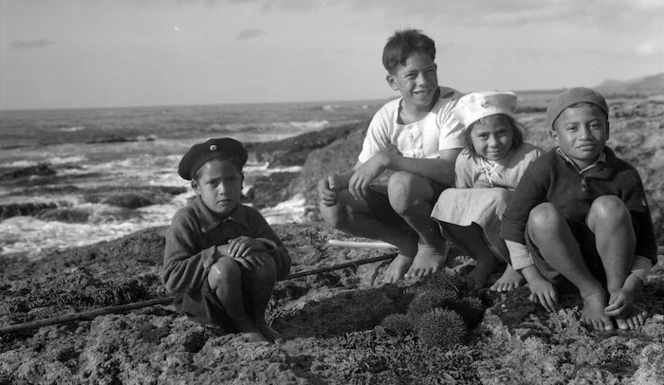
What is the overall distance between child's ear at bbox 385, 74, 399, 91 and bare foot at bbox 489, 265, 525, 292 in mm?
1324

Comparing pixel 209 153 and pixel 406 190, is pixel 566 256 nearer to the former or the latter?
pixel 406 190

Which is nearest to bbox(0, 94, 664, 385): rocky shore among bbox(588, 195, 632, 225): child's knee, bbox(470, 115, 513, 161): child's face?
bbox(588, 195, 632, 225): child's knee

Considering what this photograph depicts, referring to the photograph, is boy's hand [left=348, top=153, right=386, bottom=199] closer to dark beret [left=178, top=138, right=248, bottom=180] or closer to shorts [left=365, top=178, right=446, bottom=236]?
shorts [left=365, top=178, right=446, bottom=236]

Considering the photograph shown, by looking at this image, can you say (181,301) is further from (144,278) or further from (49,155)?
(49,155)

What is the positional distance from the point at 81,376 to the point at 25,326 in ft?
2.35

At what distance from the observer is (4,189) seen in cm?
1520

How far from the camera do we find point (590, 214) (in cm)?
310

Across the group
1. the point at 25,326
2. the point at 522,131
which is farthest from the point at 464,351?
the point at 25,326

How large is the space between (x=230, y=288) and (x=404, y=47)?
182 centimetres

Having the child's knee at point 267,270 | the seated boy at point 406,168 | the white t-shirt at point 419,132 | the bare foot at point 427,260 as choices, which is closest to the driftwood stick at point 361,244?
the seated boy at point 406,168

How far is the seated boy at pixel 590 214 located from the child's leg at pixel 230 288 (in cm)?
141

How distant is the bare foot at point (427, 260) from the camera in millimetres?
4082

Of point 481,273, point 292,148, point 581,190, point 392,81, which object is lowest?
point 292,148

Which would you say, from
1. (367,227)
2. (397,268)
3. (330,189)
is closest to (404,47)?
(330,189)
